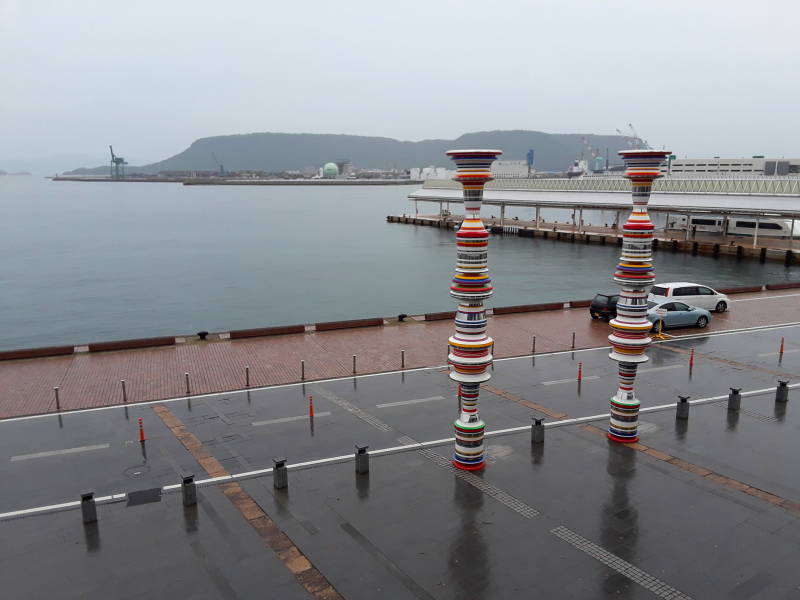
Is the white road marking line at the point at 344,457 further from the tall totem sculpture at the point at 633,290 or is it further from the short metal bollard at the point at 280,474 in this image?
the tall totem sculpture at the point at 633,290

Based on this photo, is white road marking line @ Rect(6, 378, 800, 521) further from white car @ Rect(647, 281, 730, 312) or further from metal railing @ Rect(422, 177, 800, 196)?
metal railing @ Rect(422, 177, 800, 196)

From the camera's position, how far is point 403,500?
13273 mm

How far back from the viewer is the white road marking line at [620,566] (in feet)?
33.5

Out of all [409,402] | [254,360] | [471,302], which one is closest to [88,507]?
[471,302]

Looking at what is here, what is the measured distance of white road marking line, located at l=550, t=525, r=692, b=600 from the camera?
33.5 feet

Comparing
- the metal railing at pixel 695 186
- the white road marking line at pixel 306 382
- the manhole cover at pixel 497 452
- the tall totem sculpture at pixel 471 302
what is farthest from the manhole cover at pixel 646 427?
the metal railing at pixel 695 186

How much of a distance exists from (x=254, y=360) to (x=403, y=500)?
12.0 m

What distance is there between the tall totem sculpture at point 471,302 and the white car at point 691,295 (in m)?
18.7

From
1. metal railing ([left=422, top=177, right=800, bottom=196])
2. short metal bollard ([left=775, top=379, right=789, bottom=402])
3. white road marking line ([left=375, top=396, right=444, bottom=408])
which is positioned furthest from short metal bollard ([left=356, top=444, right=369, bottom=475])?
metal railing ([left=422, top=177, right=800, bottom=196])

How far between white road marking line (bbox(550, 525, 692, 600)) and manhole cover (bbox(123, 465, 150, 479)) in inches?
360

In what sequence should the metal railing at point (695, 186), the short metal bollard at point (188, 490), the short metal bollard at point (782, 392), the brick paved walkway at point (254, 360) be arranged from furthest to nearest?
1. the metal railing at point (695, 186)
2. the brick paved walkway at point (254, 360)
3. the short metal bollard at point (782, 392)
4. the short metal bollard at point (188, 490)

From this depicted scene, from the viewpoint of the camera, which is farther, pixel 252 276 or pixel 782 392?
pixel 252 276

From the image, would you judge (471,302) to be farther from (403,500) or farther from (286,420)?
(286,420)

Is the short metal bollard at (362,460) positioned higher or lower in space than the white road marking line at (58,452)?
higher
